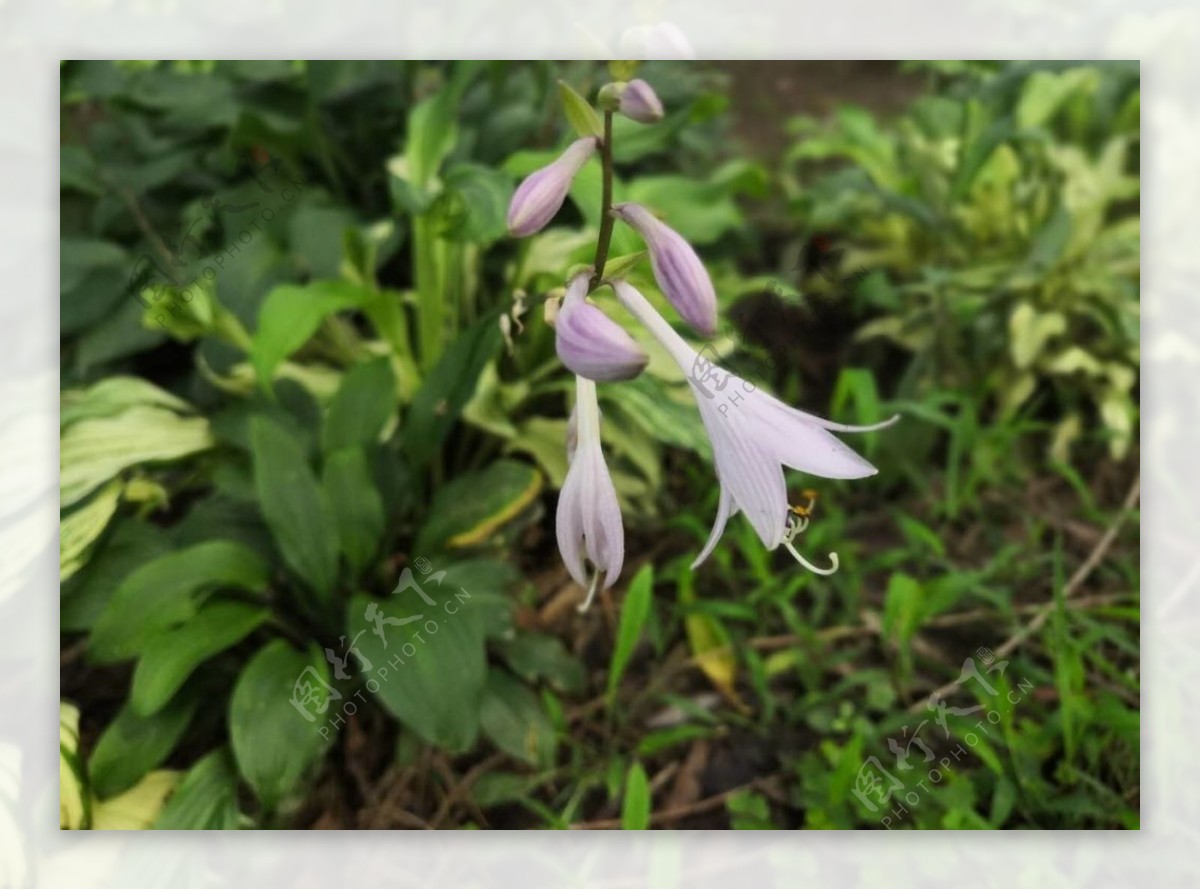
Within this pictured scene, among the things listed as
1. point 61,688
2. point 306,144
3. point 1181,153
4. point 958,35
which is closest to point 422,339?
point 306,144

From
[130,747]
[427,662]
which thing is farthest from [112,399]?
[427,662]

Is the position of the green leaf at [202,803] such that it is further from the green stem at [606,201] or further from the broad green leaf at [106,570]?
the green stem at [606,201]

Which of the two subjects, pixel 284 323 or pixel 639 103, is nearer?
pixel 639 103

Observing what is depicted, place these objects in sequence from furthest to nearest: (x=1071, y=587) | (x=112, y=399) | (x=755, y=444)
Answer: (x=1071, y=587)
(x=112, y=399)
(x=755, y=444)

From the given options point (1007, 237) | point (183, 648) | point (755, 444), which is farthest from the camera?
point (1007, 237)

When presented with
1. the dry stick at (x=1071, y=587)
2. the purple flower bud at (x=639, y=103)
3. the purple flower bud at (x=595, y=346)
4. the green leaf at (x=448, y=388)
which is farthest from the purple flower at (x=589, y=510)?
the dry stick at (x=1071, y=587)

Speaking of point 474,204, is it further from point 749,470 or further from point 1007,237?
point 1007,237

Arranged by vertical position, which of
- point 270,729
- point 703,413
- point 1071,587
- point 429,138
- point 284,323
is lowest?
point 270,729
